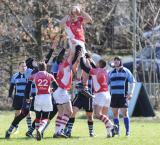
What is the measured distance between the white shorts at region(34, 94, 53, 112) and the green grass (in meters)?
0.80

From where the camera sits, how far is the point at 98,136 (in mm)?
19500

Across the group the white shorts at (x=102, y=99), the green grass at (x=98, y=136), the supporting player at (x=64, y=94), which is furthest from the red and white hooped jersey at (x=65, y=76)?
the green grass at (x=98, y=136)

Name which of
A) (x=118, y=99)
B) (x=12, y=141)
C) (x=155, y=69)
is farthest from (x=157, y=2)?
(x=12, y=141)

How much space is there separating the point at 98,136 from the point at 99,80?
5.62 feet

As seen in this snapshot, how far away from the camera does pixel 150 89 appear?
33.4 meters

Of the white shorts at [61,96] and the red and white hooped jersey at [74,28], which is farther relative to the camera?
the white shorts at [61,96]

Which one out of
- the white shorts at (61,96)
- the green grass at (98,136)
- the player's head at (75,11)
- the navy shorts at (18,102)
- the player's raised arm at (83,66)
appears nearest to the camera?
the green grass at (98,136)

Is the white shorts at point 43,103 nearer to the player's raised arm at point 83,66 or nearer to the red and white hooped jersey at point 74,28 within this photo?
the player's raised arm at point 83,66

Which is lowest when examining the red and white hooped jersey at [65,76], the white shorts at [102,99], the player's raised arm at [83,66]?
the white shorts at [102,99]

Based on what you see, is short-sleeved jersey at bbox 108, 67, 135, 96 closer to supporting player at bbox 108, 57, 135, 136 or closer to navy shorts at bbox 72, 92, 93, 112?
supporting player at bbox 108, 57, 135, 136

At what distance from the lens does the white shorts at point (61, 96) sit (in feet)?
60.2

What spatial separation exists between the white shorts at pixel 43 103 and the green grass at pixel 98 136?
0.80m

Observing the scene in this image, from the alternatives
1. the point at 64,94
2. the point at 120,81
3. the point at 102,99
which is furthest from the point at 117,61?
the point at 64,94

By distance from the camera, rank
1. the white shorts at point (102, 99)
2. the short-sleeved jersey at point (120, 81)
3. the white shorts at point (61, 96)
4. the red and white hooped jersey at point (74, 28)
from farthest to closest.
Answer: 1. the short-sleeved jersey at point (120, 81)
2. the white shorts at point (102, 99)
3. the white shorts at point (61, 96)
4. the red and white hooped jersey at point (74, 28)
